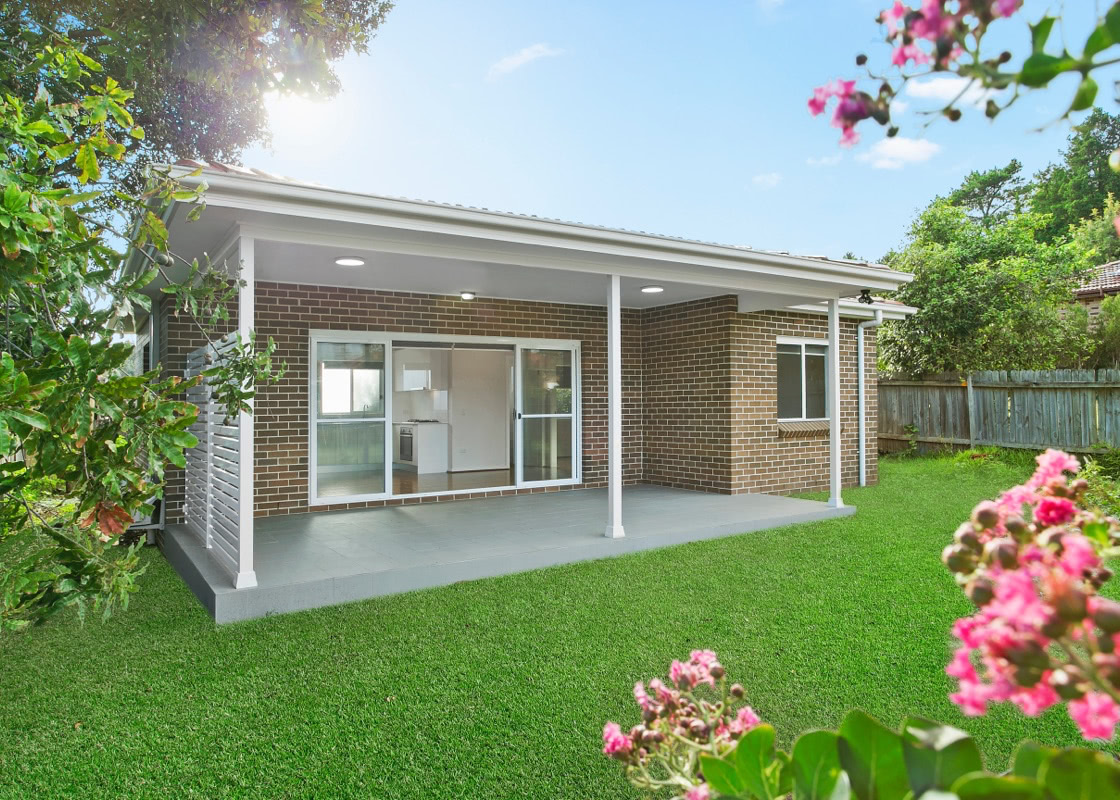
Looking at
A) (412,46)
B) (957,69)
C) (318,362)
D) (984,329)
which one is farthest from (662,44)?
(957,69)

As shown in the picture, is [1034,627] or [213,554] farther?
[213,554]

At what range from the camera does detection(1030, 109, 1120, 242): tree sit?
80.7 feet

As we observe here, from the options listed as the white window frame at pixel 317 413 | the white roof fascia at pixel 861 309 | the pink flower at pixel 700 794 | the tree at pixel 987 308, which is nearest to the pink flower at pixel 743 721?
the pink flower at pixel 700 794

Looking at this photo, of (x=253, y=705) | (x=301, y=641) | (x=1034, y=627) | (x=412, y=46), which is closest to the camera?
(x=1034, y=627)

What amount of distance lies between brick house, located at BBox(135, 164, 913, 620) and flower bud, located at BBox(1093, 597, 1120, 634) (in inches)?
175

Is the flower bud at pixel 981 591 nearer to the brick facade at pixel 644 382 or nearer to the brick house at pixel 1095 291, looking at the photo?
the brick facade at pixel 644 382

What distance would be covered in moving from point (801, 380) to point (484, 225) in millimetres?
6054

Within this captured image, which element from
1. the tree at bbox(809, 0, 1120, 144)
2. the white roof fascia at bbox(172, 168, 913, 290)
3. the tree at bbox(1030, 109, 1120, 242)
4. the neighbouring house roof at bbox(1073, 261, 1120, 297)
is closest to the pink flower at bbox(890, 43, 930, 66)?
the tree at bbox(809, 0, 1120, 144)

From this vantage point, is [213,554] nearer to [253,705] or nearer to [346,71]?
[253,705]

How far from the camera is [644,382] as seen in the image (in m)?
9.98

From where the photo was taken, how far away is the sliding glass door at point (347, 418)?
7.67 metres

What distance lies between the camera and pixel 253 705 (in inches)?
132

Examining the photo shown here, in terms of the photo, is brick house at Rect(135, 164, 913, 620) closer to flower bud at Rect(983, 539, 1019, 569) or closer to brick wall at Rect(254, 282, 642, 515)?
brick wall at Rect(254, 282, 642, 515)

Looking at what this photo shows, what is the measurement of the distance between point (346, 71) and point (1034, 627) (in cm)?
1196
